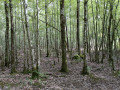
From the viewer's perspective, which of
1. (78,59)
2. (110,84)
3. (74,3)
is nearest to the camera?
(110,84)

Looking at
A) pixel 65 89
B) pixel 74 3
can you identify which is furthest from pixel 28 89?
pixel 74 3

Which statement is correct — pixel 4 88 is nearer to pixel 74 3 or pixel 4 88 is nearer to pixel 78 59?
pixel 78 59

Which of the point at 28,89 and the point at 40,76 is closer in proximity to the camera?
the point at 28,89

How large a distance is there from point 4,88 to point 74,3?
19.4 meters

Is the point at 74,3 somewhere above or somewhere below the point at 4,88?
above

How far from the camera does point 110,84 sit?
26.3ft

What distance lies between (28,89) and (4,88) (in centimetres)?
107

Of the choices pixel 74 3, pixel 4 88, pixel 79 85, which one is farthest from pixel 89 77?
pixel 74 3

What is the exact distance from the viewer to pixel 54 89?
6273 millimetres

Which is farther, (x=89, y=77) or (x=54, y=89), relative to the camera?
(x=89, y=77)

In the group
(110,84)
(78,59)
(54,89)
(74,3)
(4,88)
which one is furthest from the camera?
(74,3)

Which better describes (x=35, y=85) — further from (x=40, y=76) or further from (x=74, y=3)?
(x=74, y=3)

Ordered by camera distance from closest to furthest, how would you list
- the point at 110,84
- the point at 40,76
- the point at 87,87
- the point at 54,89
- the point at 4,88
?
the point at 4,88 < the point at 54,89 < the point at 87,87 < the point at 110,84 < the point at 40,76

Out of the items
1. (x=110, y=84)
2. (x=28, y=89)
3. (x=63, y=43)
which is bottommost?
(x=110, y=84)
